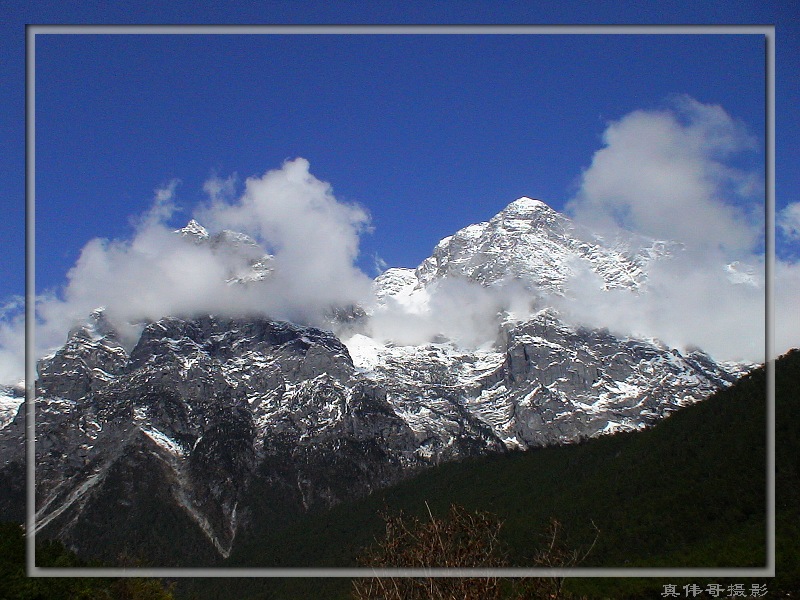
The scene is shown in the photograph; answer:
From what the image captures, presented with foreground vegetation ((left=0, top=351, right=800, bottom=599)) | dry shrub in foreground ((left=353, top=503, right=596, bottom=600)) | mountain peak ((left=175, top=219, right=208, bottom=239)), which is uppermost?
mountain peak ((left=175, top=219, right=208, bottom=239))

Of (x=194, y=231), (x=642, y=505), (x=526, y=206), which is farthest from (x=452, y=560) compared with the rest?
(x=526, y=206)

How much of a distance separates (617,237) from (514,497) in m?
74.6

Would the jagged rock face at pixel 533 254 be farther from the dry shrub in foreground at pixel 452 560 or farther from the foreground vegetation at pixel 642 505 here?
the dry shrub in foreground at pixel 452 560

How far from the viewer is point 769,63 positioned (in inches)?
487

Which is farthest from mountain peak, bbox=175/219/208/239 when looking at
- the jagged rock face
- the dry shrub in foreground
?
the dry shrub in foreground

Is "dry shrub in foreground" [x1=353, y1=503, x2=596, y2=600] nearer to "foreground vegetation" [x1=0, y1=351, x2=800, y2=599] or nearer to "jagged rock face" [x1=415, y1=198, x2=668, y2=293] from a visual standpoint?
"foreground vegetation" [x1=0, y1=351, x2=800, y2=599]

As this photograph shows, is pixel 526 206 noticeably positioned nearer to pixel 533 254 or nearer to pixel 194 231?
pixel 533 254

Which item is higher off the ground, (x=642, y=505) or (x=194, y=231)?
(x=194, y=231)

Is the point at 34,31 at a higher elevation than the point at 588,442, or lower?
higher

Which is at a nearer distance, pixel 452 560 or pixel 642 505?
pixel 452 560

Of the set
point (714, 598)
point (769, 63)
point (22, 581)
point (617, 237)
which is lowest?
point (22, 581)

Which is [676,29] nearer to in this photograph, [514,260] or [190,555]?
[514,260]

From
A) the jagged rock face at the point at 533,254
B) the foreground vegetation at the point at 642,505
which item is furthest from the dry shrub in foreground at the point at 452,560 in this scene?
the jagged rock face at the point at 533,254

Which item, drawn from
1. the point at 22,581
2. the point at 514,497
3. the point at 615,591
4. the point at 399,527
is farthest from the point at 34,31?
the point at 514,497
